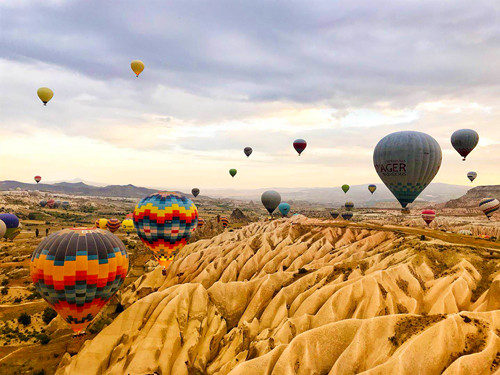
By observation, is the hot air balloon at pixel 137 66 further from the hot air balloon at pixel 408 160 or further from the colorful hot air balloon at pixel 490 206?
the colorful hot air balloon at pixel 490 206

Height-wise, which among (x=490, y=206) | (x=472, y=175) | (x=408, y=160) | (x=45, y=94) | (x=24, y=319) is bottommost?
(x=24, y=319)

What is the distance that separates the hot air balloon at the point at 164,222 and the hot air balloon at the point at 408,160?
2886 cm

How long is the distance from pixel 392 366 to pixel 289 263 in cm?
2543

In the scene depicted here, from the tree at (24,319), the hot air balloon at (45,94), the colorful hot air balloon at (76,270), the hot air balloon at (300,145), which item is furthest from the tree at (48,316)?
the hot air balloon at (300,145)

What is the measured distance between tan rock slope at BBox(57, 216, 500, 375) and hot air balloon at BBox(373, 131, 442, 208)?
266 inches

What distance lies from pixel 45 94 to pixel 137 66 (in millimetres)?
17420

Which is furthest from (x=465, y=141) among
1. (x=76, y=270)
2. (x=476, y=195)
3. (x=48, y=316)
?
(x=476, y=195)

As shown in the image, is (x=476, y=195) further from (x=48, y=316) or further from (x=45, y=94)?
(x=48, y=316)

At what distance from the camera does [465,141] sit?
69.3 m

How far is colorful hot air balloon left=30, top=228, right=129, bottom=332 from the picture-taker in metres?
25.5

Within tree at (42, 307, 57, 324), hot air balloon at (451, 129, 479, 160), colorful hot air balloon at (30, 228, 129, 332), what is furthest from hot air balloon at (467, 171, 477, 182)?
tree at (42, 307, 57, 324)

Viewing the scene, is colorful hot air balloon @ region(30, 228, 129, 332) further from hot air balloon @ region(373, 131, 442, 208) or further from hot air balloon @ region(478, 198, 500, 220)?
hot air balloon @ region(478, 198, 500, 220)

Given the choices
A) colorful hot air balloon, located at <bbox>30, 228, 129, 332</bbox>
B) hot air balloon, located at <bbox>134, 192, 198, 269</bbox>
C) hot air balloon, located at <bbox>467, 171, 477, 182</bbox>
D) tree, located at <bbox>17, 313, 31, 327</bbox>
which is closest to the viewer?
colorful hot air balloon, located at <bbox>30, 228, 129, 332</bbox>

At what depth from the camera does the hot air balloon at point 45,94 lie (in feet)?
177
